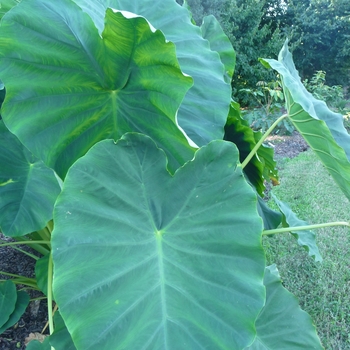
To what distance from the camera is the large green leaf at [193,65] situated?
3.16 ft

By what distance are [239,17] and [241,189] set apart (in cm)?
735

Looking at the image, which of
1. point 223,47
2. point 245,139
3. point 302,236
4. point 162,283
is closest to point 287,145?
point 302,236

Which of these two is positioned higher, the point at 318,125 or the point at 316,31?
the point at 318,125

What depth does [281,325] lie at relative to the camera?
1.02m

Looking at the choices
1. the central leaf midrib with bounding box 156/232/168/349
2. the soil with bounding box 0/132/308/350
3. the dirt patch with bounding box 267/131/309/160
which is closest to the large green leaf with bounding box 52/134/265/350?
the central leaf midrib with bounding box 156/232/168/349

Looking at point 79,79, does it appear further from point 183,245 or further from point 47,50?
point 183,245

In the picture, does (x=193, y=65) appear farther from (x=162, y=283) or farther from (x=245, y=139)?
(x=162, y=283)

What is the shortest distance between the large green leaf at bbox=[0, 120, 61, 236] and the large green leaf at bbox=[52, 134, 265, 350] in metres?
0.44

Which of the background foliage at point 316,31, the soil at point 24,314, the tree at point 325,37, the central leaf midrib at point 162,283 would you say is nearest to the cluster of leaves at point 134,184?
the central leaf midrib at point 162,283

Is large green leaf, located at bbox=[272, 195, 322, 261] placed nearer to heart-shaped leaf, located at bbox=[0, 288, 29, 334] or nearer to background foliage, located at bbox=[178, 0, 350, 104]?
heart-shaped leaf, located at bbox=[0, 288, 29, 334]

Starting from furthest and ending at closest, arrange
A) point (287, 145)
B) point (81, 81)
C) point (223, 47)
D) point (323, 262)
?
point (287, 145) → point (323, 262) → point (223, 47) → point (81, 81)

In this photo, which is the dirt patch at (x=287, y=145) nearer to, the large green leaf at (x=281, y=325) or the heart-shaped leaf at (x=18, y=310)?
the large green leaf at (x=281, y=325)

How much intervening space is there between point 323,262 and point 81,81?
1.82 m

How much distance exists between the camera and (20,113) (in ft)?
2.56
